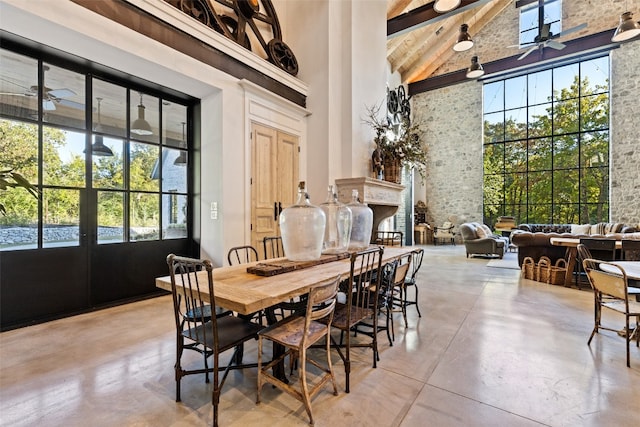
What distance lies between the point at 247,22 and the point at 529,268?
6122 millimetres

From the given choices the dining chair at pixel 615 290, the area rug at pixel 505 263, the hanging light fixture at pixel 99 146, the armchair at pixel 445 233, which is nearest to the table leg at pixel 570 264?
the area rug at pixel 505 263

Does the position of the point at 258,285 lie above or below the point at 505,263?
above

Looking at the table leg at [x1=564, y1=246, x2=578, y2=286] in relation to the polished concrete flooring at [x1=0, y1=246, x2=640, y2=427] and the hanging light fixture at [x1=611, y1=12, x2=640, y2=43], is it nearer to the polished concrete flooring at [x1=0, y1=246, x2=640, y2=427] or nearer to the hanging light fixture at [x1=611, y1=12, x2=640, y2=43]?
the polished concrete flooring at [x1=0, y1=246, x2=640, y2=427]

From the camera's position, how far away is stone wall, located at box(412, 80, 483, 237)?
10.6 metres

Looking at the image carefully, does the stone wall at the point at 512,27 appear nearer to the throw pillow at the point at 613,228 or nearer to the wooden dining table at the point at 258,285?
the throw pillow at the point at 613,228

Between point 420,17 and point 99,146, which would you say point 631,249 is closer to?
point 420,17

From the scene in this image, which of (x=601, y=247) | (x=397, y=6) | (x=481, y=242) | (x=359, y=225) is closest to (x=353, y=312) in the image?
(x=359, y=225)

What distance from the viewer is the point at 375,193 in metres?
4.98

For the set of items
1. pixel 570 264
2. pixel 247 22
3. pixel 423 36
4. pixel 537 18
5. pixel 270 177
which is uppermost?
pixel 537 18

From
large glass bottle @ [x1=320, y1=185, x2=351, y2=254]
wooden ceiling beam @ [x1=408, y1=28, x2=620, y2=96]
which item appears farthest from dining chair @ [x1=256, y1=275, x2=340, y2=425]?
wooden ceiling beam @ [x1=408, y1=28, x2=620, y2=96]

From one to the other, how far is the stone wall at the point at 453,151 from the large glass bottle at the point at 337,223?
366 inches

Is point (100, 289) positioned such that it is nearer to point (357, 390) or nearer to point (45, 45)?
point (45, 45)

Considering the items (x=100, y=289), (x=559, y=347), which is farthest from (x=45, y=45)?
(x=559, y=347)

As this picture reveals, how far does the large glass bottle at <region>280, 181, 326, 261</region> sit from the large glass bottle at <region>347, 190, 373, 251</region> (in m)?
0.72
